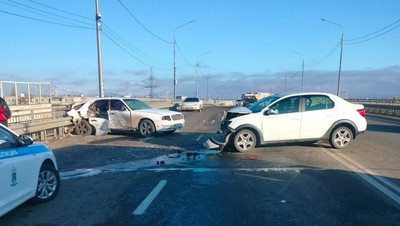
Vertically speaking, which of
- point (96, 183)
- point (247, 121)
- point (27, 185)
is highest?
point (247, 121)

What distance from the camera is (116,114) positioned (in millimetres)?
13297

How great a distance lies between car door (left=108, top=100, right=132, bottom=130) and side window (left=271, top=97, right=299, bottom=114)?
637cm

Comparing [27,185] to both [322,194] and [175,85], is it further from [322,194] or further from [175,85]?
[175,85]

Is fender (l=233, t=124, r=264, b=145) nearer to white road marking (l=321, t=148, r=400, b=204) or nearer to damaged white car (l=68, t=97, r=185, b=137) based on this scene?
white road marking (l=321, t=148, r=400, b=204)

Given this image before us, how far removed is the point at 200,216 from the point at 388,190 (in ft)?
11.5

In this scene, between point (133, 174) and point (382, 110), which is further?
point (382, 110)

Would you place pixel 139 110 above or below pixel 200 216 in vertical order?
above

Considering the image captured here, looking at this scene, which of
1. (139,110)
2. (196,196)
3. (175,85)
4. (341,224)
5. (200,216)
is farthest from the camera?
(175,85)

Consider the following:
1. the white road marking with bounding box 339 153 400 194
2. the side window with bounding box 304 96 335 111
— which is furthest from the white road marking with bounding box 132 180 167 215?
the side window with bounding box 304 96 335 111

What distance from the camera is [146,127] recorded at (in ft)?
42.3

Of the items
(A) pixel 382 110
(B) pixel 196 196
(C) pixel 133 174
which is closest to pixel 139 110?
(C) pixel 133 174

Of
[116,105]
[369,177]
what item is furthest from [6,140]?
[116,105]

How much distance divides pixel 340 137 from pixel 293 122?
1624 mm

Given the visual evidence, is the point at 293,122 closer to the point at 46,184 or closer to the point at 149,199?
the point at 149,199
